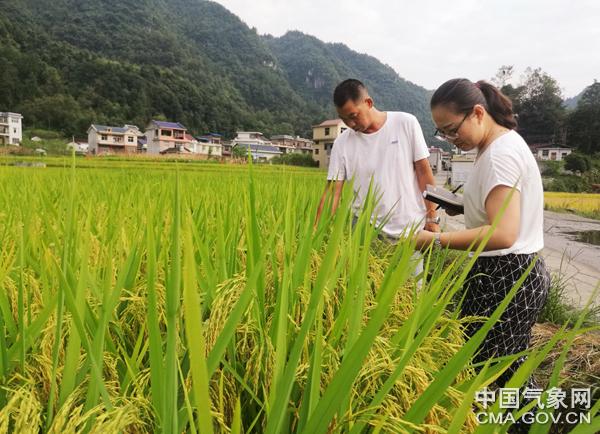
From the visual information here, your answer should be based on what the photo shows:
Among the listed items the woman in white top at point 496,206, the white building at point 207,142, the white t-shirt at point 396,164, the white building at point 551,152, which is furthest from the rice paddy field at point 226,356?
the white building at point 551,152

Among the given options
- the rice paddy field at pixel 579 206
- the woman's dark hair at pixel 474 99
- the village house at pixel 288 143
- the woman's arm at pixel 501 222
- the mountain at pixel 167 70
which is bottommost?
the rice paddy field at pixel 579 206

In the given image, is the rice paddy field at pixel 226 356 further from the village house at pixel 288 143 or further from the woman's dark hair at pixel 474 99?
the village house at pixel 288 143

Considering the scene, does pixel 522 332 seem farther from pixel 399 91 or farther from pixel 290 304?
pixel 399 91

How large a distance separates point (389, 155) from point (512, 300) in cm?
96

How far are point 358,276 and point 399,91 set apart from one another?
78.2 metres

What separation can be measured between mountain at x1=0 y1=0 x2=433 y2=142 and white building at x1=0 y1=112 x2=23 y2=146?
2.63 ft

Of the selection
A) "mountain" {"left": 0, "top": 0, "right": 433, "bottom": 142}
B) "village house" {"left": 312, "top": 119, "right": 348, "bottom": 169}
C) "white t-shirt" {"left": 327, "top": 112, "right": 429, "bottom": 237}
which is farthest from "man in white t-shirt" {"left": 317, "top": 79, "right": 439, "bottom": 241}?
"mountain" {"left": 0, "top": 0, "right": 433, "bottom": 142}

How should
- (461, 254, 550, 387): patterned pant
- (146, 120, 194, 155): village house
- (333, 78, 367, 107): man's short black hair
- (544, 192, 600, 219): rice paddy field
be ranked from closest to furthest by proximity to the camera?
1. (461, 254, 550, 387): patterned pant
2. (333, 78, 367, 107): man's short black hair
3. (544, 192, 600, 219): rice paddy field
4. (146, 120, 194, 155): village house

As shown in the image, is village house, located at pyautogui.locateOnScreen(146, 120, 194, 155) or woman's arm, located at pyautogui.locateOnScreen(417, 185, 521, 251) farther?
village house, located at pyautogui.locateOnScreen(146, 120, 194, 155)

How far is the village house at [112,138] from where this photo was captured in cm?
2958

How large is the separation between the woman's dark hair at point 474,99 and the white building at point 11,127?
3444 centimetres

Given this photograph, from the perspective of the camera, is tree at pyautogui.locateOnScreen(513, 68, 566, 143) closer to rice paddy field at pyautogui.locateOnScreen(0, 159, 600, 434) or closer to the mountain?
the mountain

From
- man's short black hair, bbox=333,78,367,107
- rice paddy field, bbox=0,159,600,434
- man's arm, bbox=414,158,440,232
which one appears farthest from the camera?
man's arm, bbox=414,158,440,232

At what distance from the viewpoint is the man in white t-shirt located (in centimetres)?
191
